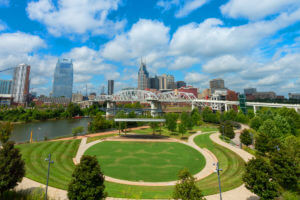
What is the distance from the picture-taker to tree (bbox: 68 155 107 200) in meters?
10.8

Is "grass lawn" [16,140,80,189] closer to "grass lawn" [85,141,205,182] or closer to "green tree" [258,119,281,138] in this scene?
"grass lawn" [85,141,205,182]

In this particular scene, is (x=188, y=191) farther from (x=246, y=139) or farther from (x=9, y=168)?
(x=246, y=139)

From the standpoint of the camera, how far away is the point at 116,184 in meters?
17.8

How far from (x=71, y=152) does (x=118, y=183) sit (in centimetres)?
1568

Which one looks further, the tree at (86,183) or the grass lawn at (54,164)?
the grass lawn at (54,164)

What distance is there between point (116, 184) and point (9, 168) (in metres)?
10.5

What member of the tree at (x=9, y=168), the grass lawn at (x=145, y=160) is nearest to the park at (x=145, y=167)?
the grass lawn at (x=145, y=160)

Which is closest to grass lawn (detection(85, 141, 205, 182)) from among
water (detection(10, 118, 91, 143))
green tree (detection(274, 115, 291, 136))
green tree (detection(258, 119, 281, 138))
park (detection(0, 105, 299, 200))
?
park (detection(0, 105, 299, 200))

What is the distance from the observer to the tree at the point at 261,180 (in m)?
12.3

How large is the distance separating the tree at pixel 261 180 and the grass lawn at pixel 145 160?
917cm

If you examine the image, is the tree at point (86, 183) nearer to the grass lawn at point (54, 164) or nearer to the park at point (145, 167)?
the park at point (145, 167)

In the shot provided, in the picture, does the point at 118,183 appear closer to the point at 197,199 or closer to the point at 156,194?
the point at 156,194

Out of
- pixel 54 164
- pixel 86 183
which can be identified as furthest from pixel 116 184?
pixel 54 164

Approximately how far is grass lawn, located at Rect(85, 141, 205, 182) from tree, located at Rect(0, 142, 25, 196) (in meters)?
10.3
